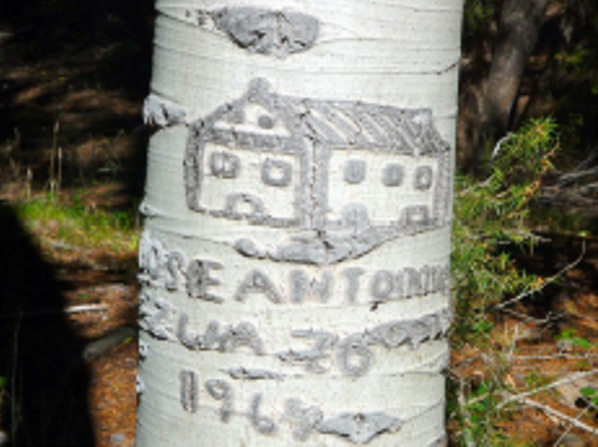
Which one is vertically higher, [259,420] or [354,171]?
[354,171]

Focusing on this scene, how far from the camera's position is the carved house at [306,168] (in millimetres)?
1362

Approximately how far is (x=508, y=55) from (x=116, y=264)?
8.87 feet

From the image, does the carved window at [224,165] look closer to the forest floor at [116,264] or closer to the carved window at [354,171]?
the carved window at [354,171]

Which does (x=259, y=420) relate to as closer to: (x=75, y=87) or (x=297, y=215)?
(x=297, y=215)

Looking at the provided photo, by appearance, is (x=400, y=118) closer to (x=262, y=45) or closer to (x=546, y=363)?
(x=262, y=45)

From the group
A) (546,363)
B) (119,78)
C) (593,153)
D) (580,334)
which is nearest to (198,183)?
(546,363)

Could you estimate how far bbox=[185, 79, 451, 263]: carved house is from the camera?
1362 millimetres

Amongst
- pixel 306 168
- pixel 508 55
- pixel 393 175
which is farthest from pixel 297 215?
pixel 508 55

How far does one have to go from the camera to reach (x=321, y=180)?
1.37m

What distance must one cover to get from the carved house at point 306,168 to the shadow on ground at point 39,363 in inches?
72.6

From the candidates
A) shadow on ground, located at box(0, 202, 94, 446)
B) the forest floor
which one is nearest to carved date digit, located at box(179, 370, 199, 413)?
the forest floor

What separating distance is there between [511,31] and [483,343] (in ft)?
10.1

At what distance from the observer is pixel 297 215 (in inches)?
54.2

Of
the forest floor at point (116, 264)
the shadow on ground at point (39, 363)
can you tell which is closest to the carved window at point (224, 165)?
the forest floor at point (116, 264)
